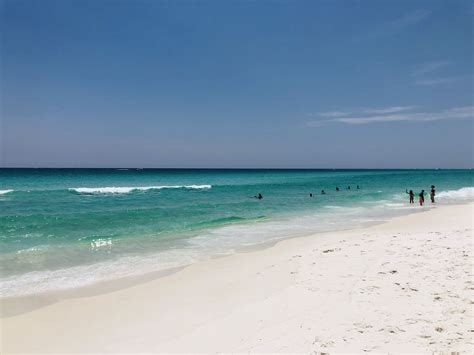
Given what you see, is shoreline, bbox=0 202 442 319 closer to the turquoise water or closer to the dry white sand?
the dry white sand

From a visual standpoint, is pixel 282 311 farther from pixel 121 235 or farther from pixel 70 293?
pixel 121 235

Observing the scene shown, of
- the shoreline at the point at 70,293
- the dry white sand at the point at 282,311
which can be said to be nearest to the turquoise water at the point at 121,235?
the shoreline at the point at 70,293

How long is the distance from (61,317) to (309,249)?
24.1ft

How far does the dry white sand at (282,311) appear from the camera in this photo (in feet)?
14.1

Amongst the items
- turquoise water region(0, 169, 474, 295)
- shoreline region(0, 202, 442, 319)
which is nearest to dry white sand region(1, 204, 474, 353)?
shoreline region(0, 202, 442, 319)

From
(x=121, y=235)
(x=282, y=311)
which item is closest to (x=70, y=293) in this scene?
(x=282, y=311)

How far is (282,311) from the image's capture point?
5363 mm

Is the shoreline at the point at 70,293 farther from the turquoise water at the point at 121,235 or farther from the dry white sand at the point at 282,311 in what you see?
the turquoise water at the point at 121,235

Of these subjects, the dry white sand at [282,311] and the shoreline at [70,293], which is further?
the shoreline at [70,293]

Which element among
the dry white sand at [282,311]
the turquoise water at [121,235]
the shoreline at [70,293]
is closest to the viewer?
the dry white sand at [282,311]

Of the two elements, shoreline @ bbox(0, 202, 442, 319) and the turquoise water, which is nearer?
shoreline @ bbox(0, 202, 442, 319)

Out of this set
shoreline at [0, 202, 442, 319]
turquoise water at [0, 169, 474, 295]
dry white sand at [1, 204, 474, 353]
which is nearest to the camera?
dry white sand at [1, 204, 474, 353]

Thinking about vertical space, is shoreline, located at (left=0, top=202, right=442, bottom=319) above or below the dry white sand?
below

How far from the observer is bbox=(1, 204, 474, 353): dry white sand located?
430 cm
